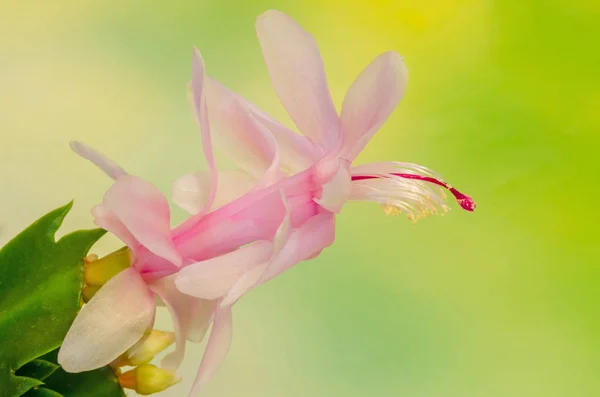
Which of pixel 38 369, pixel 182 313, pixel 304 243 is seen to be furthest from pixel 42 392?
pixel 304 243

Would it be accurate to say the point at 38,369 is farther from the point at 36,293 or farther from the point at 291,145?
the point at 291,145

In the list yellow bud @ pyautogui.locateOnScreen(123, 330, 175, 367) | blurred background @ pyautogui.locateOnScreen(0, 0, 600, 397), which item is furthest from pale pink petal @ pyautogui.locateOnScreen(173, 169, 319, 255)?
blurred background @ pyautogui.locateOnScreen(0, 0, 600, 397)

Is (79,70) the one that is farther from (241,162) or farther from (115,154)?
(241,162)

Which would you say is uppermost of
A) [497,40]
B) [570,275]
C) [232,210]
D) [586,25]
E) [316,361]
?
[586,25]

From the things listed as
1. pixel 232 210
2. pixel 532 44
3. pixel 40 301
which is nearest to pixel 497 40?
pixel 532 44

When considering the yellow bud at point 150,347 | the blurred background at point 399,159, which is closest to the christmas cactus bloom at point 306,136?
the yellow bud at point 150,347

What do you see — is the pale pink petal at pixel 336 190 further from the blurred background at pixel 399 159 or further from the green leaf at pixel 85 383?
the blurred background at pixel 399 159

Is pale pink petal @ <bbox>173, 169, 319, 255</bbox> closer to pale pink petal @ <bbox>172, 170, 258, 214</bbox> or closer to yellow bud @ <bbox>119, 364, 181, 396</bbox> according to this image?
pale pink petal @ <bbox>172, 170, 258, 214</bbox>
